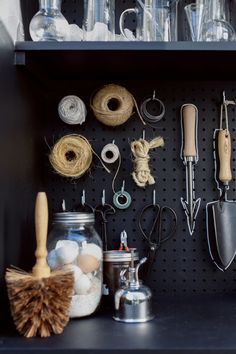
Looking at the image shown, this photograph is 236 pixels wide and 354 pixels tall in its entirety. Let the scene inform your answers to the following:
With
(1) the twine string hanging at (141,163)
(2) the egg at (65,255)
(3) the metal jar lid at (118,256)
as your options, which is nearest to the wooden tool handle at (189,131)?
(1) the twine string hanging at (141,163)

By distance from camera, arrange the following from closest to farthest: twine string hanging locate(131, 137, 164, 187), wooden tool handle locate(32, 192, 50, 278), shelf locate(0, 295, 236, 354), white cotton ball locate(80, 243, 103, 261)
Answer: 1. shelf locate(0, 295, 236, 354)
2. wooden tool handle locate(32, 192, 50, 278)
3. white cotton ball locate(80, 243, 103, 261)
4. twine string hanging locate(131, 137, 164, 187)

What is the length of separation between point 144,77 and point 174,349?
78 cm

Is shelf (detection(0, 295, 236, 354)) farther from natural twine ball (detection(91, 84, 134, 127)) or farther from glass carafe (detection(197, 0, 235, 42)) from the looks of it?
glass carafe (detection(197, 0, 235, 42))

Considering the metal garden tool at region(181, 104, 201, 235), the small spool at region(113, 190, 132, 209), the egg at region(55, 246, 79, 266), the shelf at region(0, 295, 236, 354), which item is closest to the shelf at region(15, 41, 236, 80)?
the metal garden tool at region(181, 104, 201, 235)

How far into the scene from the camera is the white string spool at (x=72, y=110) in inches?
54.3

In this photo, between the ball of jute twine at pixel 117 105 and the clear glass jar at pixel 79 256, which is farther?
the ball of jute twine at pixel 117 105

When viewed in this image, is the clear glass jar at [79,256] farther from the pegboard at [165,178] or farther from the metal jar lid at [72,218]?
the pegboard at [165,178]

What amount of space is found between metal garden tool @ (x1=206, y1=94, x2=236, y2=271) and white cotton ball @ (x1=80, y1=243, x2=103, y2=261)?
0.35 m

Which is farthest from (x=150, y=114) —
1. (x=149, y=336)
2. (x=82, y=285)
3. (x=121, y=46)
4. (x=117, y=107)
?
(x=149, y=336)

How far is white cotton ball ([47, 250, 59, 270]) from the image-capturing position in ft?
3.70

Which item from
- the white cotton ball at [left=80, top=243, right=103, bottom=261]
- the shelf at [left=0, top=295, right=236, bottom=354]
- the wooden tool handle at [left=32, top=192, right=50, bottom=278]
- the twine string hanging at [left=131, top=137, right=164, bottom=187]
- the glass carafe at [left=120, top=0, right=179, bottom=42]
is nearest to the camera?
the shelf at [left=0, top=295, right=236, bottom=354]

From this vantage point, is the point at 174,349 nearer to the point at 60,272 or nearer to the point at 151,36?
the point at 60,272

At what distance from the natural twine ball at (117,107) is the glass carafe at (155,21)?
0.16m

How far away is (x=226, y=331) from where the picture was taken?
102 cm
